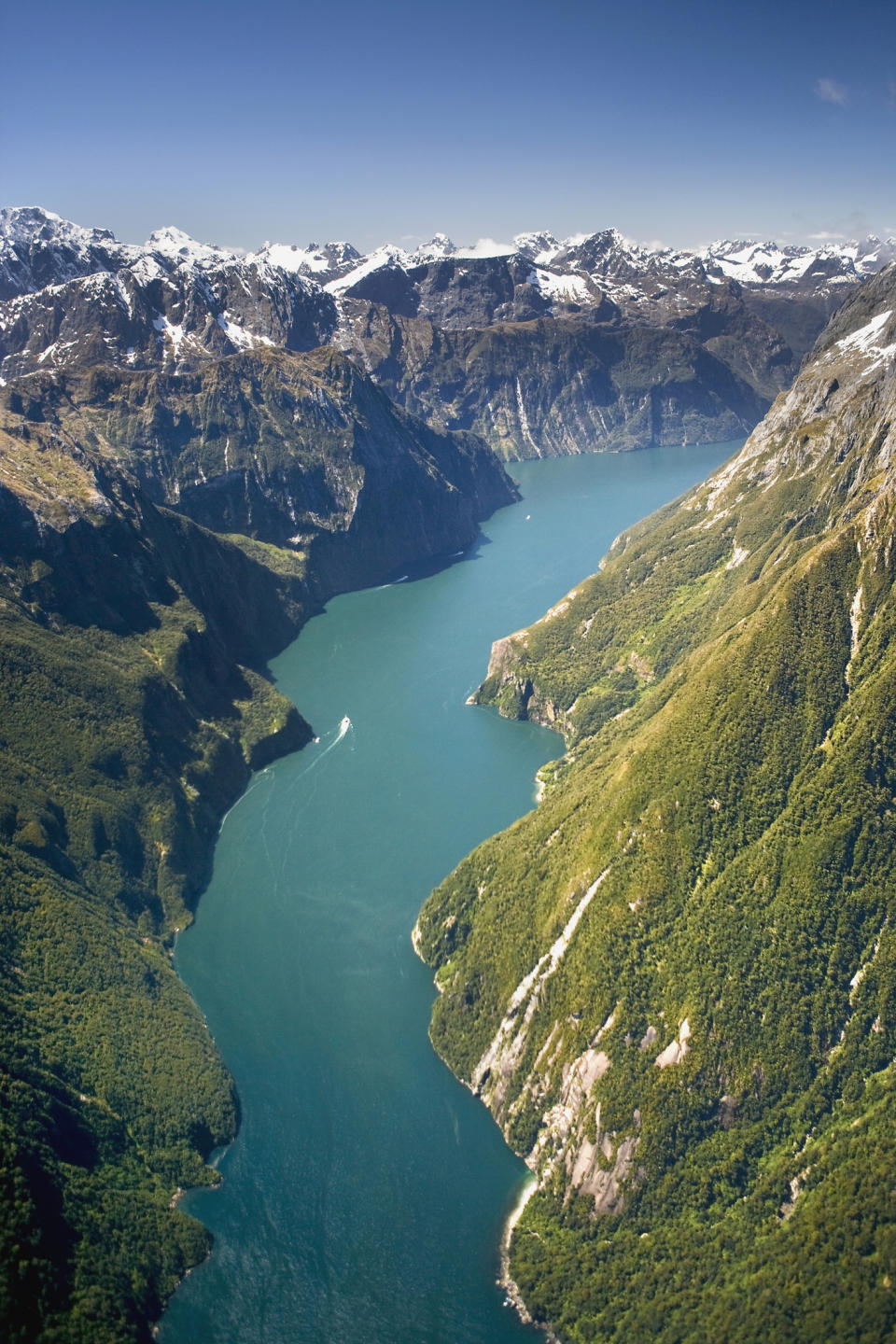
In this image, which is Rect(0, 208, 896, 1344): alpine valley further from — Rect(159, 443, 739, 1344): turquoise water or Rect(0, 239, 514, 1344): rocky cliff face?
Rect(159, 443, 739, 1344): turquoise water

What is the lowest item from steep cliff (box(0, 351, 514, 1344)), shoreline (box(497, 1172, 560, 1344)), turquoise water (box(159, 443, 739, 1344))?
shoreline (box(497, 1172, 560, 1344))

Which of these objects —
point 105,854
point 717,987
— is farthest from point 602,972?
point 105,854

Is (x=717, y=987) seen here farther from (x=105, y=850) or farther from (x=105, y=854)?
(x=105, y=850)

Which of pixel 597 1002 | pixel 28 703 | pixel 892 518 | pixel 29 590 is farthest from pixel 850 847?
pixel 29 590

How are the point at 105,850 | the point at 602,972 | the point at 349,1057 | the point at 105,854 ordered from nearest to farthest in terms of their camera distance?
the point at 602,972 → the point at 349,1057 → the point at 105,854 → the point at 105,850

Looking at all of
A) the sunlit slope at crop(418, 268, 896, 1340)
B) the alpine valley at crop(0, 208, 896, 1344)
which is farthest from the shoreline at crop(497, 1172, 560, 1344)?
the sunlit slope at crop(418, 268, 896, 1340)

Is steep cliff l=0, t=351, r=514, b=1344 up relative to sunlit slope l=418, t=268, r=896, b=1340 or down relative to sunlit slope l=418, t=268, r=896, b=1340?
up
